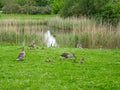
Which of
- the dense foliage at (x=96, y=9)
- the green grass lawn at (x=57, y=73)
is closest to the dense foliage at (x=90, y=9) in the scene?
the dense foliage at (x=96, y=9)

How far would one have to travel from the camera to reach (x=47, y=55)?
498 inches

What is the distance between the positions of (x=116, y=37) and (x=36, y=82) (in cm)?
1094

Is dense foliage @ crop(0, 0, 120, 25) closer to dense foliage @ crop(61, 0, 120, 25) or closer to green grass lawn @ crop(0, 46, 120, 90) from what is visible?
dense foliage @ crop(61, 0, 120, 25)

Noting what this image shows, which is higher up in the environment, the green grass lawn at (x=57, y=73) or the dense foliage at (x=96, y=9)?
the dense foliage at (x=96, y=9)

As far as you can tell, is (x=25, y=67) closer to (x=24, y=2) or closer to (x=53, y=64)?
(x=53, y=64)

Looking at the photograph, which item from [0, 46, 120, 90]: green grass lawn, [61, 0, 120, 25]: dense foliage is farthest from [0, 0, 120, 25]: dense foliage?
[0, 46, 120, 90]: green grass lawn

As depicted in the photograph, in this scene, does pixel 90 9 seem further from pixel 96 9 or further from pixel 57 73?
pixel 57 73

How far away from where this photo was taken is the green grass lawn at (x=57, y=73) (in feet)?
25.3

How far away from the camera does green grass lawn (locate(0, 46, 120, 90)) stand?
7.72 m

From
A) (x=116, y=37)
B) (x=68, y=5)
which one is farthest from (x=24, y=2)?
(x=116, y=37)

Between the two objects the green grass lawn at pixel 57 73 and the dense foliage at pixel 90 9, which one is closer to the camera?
the green grass lawn at pixel 57 73

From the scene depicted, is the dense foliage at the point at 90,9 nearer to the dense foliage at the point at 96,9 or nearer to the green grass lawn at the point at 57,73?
the dense foliage at the point at 96,9

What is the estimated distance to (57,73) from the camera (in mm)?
9070

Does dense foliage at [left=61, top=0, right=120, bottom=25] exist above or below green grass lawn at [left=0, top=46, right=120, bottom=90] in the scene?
above
